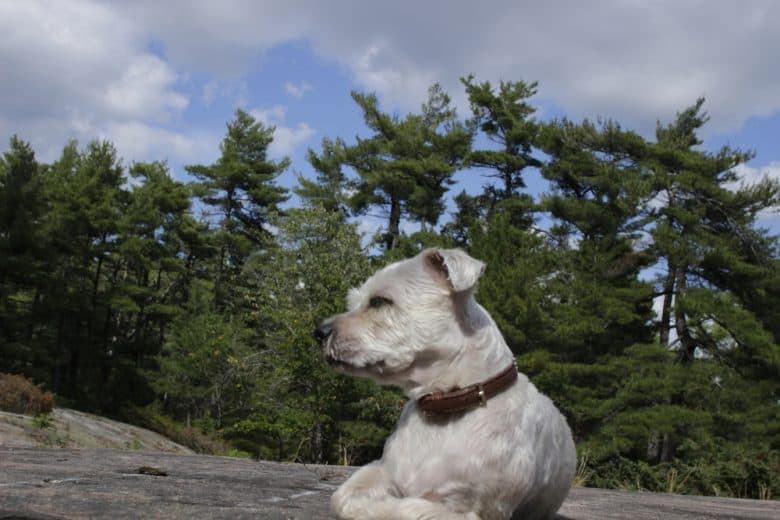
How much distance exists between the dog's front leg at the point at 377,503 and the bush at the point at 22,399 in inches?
755

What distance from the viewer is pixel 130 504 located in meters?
3.46

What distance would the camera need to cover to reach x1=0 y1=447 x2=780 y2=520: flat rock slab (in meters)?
3.32

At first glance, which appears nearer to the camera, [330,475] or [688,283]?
[330,475]

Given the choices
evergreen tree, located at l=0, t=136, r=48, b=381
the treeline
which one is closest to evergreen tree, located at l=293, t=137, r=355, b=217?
the treeline

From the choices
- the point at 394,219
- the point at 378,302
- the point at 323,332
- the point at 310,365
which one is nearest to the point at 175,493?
the point at 323,332

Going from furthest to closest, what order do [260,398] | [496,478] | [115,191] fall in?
1. [115,191]
2. [260,398]
3. [496,478]

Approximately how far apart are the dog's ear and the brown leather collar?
1.50 feet

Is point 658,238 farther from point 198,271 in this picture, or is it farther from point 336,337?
point 198,271

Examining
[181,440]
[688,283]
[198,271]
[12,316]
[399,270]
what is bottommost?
[181,440]

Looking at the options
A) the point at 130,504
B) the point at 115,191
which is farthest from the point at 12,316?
the point at 130,504

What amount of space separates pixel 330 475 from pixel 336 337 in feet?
10.3

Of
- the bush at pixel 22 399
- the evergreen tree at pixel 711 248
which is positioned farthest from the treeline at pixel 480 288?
the bush at pixel 22 399

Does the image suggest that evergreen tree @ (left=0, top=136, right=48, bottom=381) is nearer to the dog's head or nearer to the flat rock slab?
the flat rock slab

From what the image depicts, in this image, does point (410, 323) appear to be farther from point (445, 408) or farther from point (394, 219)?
point (394, 219)
